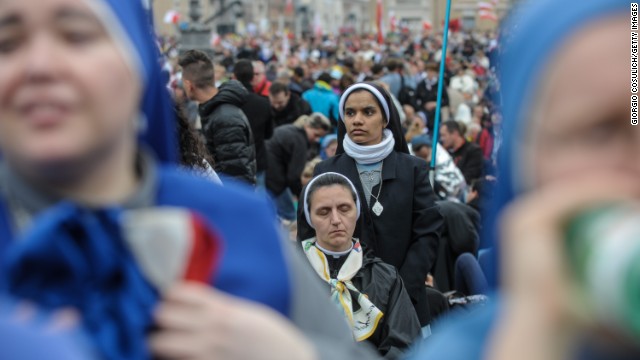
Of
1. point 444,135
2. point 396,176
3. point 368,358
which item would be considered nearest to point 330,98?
point 444,135

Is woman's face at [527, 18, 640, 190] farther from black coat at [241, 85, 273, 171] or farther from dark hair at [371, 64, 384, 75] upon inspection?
dark hair at [371, 64, 384, 75]

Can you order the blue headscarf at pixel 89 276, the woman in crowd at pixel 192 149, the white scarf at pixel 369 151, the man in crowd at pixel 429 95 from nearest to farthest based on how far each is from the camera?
the blue headscarf at pixel 89 276, the woman in crowd at pixel 192 149, the white scarf at pixel 369 151, the man in crowd at pixel 429 95

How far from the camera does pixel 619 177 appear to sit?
105 cm

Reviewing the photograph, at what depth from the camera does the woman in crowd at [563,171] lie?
1.01 meters

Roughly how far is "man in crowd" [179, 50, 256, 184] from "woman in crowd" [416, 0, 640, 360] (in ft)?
19.9

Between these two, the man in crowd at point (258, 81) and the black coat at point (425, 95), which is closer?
the man in crowd at point (258, 81)

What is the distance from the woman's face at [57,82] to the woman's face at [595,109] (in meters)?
0.51

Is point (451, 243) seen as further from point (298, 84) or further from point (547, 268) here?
point (298, 84)

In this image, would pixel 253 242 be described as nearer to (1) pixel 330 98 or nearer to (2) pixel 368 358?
(2) pixel 368 358

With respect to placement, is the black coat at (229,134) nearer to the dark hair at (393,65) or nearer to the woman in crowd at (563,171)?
the woman in crowd at (563,171)

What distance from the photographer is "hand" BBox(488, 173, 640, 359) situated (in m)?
1.01

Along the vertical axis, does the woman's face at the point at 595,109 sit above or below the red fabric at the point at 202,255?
above

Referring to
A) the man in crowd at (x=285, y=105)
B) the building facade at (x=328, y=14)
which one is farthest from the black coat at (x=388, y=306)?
the building facade at (x=328, y=14)

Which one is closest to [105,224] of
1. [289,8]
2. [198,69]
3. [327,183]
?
[327,183]
